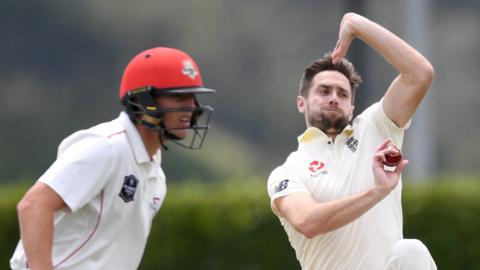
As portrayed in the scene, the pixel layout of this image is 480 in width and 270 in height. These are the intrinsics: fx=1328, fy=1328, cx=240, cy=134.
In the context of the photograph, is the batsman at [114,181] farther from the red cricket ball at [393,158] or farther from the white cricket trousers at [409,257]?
the white cricket trousers at [409,257]

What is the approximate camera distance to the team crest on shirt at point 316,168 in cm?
696

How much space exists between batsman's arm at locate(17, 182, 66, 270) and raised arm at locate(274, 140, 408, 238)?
4.13 feet

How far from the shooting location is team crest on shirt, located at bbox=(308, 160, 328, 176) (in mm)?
6965

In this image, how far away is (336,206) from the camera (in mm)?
6387

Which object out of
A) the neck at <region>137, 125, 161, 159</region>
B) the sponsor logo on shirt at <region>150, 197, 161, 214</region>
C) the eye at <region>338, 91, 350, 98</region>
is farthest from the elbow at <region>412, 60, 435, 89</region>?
the sponsor logo on shirt at <region>150, 197, 161, 214</region>

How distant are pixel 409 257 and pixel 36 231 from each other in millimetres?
1830

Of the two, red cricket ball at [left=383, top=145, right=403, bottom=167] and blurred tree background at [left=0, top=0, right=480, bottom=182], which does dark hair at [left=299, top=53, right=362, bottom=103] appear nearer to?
red cricket ball at [left=383, top=145, right=403, bottom=167]

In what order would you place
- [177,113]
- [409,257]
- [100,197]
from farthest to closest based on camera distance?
1. [177,113]
2. [409,257]
3. [100,197]

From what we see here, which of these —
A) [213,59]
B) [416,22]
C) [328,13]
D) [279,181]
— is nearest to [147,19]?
[213,59]

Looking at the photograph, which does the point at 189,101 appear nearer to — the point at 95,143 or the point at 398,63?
the point at 95,143

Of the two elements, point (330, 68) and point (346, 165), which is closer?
point (346, 165)

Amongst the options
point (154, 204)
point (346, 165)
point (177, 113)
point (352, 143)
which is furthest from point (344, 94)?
point (154, 204)

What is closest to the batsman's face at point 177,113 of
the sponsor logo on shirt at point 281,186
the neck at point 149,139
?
the neck at point 149,139

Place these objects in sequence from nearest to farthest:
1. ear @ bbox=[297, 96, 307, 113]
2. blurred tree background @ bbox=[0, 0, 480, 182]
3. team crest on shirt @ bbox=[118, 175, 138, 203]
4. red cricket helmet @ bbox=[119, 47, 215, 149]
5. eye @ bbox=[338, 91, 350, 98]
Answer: team crest on shirt @ bbox=[118, 175, 138, 203], red cricket helmet @ bbox=[119, 47, 215, 149], eye @ bbox=[338, 91, 350, 98], ear @ bbox=[297, 96, 307, 113], blurred tree background @ bbox=[0, 0, 480, 182]
